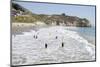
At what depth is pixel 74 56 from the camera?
105 inches

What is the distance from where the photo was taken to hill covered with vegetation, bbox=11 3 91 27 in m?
2.41

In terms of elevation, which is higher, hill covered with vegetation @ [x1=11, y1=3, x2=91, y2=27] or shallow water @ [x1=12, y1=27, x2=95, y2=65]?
hill covered with vegetation @ [x1=11, y1=3, x2=91, y2=27]

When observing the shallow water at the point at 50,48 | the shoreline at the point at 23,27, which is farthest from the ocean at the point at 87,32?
the shoreline at the point at 23,27

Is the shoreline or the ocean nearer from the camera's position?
the shoreline

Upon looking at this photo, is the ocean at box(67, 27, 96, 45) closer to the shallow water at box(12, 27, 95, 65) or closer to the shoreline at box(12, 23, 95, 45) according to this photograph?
the shallow water at box(12, 27, 95, 65)

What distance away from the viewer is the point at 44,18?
254 centimetres

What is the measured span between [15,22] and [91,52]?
1.10m

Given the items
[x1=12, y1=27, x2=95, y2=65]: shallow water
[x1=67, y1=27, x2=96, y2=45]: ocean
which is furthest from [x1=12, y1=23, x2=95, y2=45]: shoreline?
[x1=67, y1=27, x2=96, y2=45]: ocean

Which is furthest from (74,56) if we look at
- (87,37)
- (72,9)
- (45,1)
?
(45,1)

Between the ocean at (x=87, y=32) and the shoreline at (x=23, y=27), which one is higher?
the shoreline at (x=23, y=27)

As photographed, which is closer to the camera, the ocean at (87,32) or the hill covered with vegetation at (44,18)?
the hill covered with vegetation at (44,18)

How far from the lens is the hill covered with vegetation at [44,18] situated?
2.41m

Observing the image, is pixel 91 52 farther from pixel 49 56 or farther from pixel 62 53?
pixel 49 56

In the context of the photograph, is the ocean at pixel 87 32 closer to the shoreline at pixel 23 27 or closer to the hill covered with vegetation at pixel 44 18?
the hill covered with vegetation at pixel 44 18
